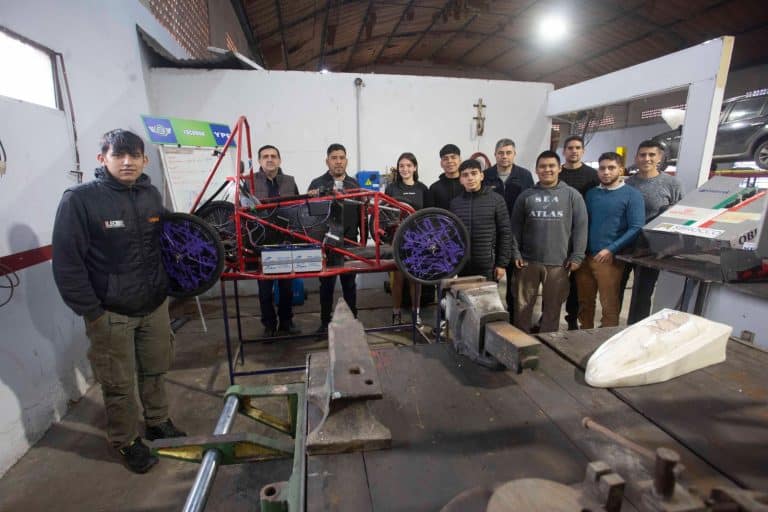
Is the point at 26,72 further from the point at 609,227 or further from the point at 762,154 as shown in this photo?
the point at 762,154

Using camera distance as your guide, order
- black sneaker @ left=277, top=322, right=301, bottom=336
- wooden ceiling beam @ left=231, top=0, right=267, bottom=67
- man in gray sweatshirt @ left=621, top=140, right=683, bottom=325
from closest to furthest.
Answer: man in gray sweatshirt @ left=621, top=140, right=683, bottom=325 → black sneaker @ left=277, top=322, right=301, bottom=336 → wooden ceiling beam @ left=231, top=0, right=267, bottom=67

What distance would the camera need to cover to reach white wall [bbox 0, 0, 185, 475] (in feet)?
6.29

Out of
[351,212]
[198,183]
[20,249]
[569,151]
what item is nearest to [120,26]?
[198,183]

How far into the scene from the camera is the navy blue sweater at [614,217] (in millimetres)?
2637

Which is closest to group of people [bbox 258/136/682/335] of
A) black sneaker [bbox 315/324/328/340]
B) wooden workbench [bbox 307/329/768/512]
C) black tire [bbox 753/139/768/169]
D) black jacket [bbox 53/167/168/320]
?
black sneaker [bbox 315/324/328/340]

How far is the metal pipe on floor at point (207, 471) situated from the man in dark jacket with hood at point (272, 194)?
210 centimetres

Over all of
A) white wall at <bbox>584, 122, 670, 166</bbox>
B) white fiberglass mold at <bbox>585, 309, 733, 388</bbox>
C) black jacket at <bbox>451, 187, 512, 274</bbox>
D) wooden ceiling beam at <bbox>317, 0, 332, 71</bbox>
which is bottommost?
white fiberglass mold at <bbox>585, 309, 733, 388</bbox>

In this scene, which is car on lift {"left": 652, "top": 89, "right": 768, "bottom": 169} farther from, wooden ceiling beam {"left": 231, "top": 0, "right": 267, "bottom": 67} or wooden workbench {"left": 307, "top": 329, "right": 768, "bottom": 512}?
wooden ceiling beam {"left": 231, "top": 0, "right": 267, "bottom": 67}

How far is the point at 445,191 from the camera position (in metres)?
3.21

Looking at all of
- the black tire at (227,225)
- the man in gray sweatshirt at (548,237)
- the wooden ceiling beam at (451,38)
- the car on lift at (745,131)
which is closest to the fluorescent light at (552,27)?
the wooden ceiling beam at (451,38)

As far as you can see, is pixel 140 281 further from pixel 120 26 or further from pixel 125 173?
pixel 120 26

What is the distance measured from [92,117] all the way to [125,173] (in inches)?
56.7

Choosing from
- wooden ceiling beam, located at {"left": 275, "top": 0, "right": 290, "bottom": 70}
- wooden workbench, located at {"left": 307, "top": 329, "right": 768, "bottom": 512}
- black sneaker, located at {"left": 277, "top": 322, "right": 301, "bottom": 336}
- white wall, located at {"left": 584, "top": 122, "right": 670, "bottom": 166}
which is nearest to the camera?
wooden workbench, located at {"left": 307, "top": 329, "right": 768, "bottom": 512}

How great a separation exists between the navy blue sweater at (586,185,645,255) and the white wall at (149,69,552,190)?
238cm
